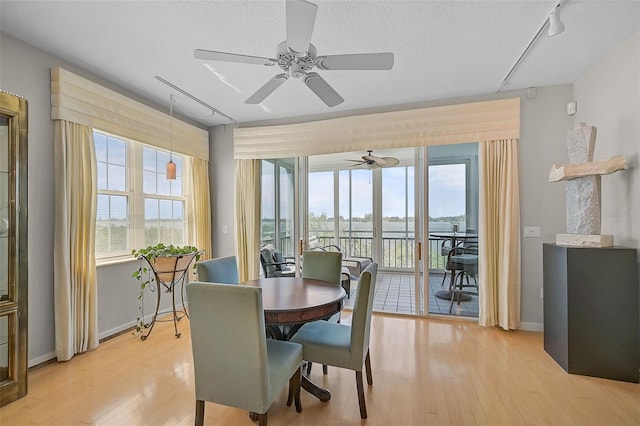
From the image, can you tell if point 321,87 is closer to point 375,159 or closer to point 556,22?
point 556,22

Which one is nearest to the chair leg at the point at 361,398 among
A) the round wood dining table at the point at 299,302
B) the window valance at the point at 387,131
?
the round wood dining table at the point at 299,302

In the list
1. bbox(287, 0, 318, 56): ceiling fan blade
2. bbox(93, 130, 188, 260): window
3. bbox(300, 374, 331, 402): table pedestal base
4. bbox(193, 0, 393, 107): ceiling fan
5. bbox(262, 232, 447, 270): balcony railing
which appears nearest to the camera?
bbox(287, 0, 318, 56): ceiling fan blade

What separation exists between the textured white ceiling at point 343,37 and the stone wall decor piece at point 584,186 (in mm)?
807

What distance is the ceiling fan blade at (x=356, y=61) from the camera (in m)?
1.90

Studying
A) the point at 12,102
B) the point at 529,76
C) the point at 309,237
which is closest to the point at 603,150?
the point at 529,76

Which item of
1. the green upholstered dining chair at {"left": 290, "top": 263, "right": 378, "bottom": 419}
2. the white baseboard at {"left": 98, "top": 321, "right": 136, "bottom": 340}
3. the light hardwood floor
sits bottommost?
the light hardwood floor

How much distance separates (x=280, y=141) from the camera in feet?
14.0

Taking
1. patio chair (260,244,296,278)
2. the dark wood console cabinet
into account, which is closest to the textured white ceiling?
the dark wood console cabinet

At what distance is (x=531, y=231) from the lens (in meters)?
3.36

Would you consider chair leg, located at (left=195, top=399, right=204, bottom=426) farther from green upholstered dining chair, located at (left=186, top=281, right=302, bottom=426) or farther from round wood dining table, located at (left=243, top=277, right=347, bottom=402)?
round wood dining table, located at (left=243, top=277, right=347, bottom=402)

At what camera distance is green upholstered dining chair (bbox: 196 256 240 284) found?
8.02ft

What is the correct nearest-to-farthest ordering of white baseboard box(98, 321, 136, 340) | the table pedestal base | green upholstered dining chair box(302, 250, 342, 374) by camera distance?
the table pedestal base → green upholstered dining chair box(302, 250, 342, 374) → white baseboard box(98, 321, 136, 340)

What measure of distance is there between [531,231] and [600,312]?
1.16 m

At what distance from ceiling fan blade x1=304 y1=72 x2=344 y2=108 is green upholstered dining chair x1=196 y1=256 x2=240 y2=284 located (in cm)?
164
